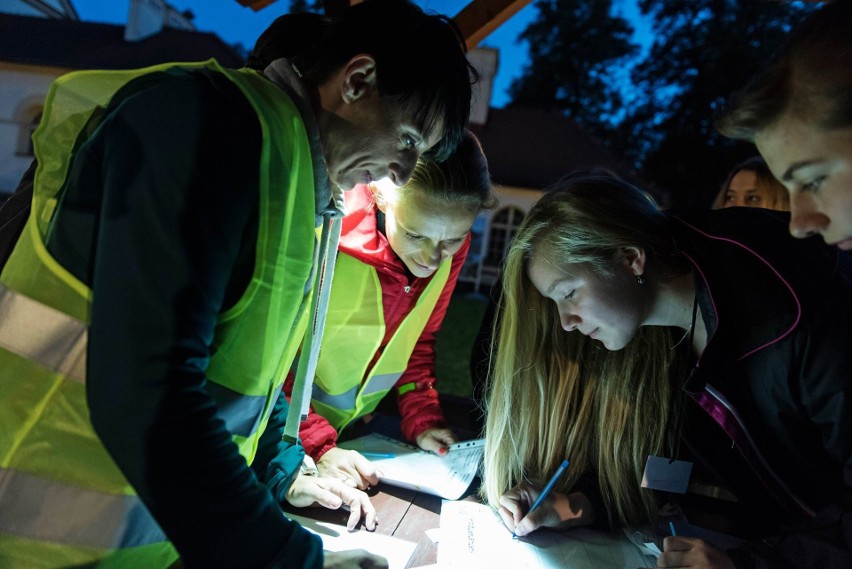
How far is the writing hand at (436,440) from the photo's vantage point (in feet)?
5.64

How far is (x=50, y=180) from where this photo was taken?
0.80 meters

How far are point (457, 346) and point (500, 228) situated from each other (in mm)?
6717

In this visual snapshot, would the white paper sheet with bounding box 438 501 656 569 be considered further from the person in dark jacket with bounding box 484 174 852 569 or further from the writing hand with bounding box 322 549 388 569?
the writing hand with bounding box 322 549 388 569

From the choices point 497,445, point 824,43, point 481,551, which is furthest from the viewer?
point 497,445

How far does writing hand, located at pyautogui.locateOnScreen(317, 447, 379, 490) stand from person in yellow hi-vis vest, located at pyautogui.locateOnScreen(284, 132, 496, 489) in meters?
0.14

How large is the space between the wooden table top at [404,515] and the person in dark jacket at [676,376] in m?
0.18

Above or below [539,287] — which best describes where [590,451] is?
below

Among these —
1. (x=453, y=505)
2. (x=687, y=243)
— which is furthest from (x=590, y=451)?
(x=687, y=243)

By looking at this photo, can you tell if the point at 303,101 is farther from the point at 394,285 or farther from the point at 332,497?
A: the point at 394,285

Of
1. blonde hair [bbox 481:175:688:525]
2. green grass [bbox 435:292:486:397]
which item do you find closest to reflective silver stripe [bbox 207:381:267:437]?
blonde hair [bbox 481:175:688:525]

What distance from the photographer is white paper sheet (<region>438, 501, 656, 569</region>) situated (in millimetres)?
1187

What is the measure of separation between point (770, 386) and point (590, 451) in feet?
1.71

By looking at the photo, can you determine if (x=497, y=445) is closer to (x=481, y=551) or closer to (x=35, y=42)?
(x=481, y=551)

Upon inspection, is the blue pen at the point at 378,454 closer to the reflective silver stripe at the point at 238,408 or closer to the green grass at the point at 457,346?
the reflective silver stripe at the point at 238,408
